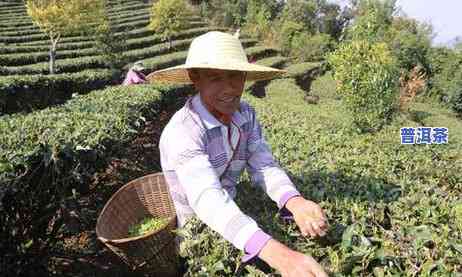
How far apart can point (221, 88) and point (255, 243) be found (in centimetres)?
88

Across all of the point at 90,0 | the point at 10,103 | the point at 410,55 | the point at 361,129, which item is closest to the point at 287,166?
the point at 361,129

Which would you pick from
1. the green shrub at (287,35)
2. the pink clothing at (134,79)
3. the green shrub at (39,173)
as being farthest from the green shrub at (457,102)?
the green shrub at (39,173)

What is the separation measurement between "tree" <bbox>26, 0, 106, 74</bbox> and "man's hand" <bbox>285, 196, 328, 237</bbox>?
21287 mm

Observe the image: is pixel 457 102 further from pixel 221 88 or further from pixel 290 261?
pixel 290 261

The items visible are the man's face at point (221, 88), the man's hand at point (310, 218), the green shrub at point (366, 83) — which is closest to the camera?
the man's hand at point (310, 218)

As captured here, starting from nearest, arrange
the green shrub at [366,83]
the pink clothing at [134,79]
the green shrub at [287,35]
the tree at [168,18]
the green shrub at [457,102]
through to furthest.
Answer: the green shrub at [366,83] → the pink clothing at [134,79] → the green shrub at [457,102] → the tree at [168,18] → the green shrub at [287,35]

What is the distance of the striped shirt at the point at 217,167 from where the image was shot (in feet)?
6.30

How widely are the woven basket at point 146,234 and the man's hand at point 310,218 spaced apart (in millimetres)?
841

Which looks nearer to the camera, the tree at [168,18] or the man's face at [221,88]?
the man's face at [221,88]

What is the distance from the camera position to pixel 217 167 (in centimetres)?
256

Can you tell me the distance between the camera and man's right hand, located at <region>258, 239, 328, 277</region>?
1.60m

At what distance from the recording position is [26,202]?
3.56 meters

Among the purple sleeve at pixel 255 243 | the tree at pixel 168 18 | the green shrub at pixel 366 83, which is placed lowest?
the tree at pixel 168 18

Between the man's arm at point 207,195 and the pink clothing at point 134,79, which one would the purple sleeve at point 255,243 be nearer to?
the man's arm at point 207,195
